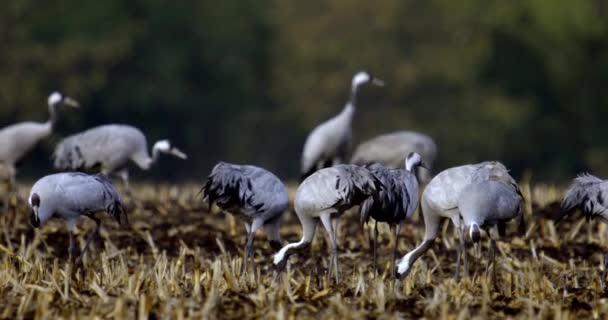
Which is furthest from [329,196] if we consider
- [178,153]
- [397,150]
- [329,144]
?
[329,144]

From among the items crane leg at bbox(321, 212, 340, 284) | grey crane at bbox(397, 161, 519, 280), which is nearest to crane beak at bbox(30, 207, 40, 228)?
crane leg at bbox(321, 212, 340, 284)

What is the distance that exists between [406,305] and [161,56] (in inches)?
1290

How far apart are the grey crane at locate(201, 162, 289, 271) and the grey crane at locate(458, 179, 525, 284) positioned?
1.59 meters

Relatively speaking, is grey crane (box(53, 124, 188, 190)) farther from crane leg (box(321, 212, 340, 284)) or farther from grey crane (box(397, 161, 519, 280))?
grey crane (box(397, 161, 519, 280))

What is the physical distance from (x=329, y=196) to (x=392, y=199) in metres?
0.49

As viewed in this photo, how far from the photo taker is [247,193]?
10.3 m

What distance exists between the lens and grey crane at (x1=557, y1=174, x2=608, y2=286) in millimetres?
9852

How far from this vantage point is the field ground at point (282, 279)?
7848 mm

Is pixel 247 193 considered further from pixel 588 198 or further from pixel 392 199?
pixel 588 198

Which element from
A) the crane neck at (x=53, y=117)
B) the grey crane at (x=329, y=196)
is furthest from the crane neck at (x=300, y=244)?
the crane neck at (x=53, y=117)

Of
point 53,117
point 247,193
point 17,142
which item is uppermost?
point 53,117

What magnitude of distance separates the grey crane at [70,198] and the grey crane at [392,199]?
2.05 m

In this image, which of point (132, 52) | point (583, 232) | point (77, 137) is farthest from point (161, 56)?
point (583, 232)

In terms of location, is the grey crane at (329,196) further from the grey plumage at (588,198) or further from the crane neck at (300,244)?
the grey plumage at (588,198)
